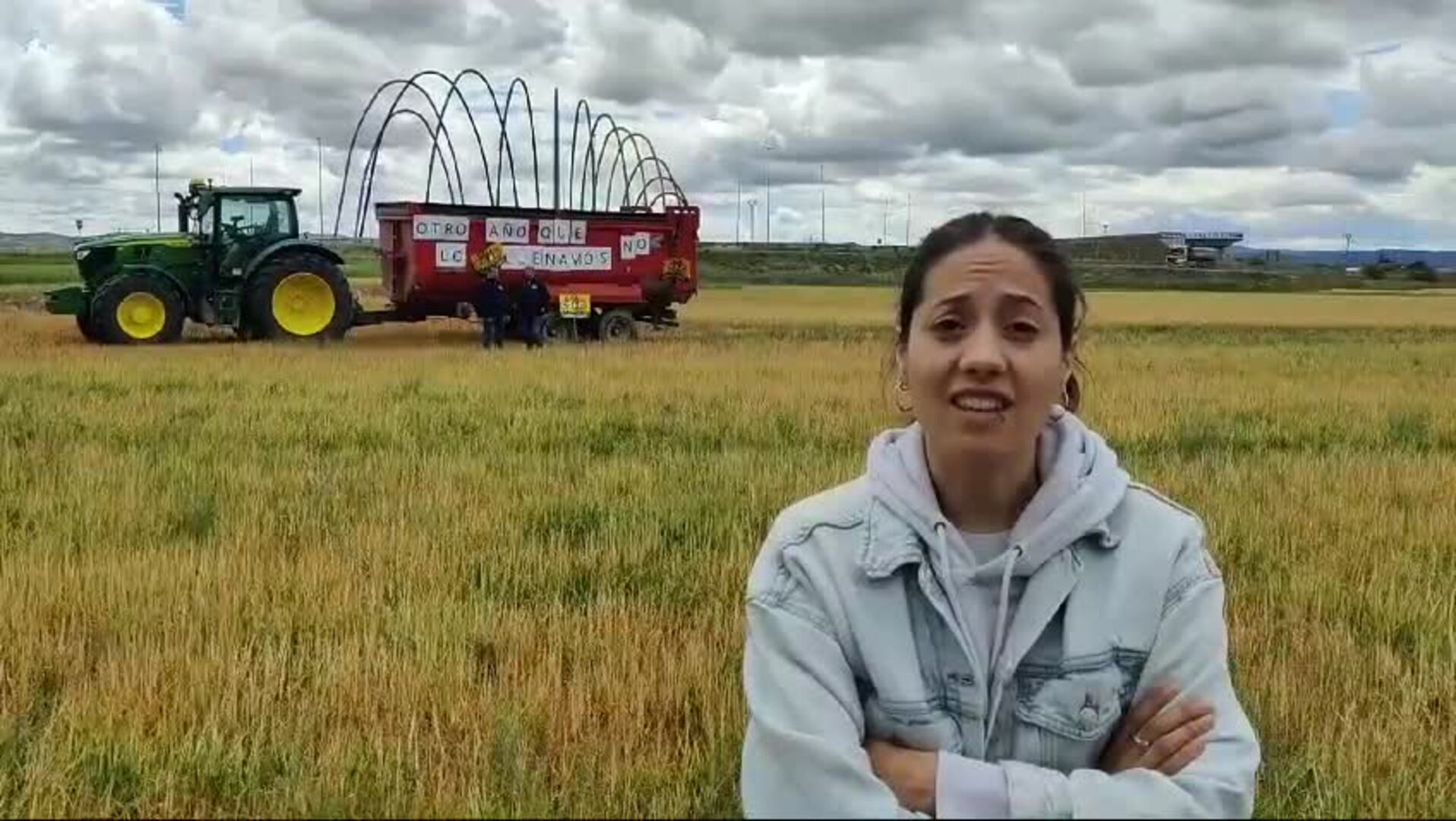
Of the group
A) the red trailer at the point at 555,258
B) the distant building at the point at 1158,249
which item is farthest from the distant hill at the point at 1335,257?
the red trailer at the point at 555,258

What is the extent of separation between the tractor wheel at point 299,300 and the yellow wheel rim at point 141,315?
124cm

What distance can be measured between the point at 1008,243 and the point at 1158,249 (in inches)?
5574

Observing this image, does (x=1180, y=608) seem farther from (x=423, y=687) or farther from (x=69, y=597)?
(x=69, y=597)

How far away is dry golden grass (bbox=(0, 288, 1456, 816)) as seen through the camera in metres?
3.52

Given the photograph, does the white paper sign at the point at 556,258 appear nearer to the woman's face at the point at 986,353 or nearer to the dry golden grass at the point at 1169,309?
the dry golden grass at the point at 1169,309

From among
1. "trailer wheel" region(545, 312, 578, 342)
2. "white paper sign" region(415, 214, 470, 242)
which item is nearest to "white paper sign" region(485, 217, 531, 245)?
"white paper sign" region(415, 214, 470, 242)

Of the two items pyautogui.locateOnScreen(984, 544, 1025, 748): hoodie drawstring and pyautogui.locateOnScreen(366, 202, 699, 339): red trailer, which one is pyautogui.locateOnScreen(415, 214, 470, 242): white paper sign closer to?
pyautogui.locateOnScreen(366, 202, 699, 339): red trailer

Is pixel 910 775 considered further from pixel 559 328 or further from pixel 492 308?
pixel 559 328

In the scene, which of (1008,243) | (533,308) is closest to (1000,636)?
(1008,243)

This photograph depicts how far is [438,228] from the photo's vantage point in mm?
22453

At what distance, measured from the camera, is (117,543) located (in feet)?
20.5

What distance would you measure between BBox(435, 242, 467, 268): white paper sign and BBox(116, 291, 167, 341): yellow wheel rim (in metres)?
4.11

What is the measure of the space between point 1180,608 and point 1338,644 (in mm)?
2412

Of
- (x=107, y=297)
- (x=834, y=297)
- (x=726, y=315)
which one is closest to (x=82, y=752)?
(x=107, y=297)
